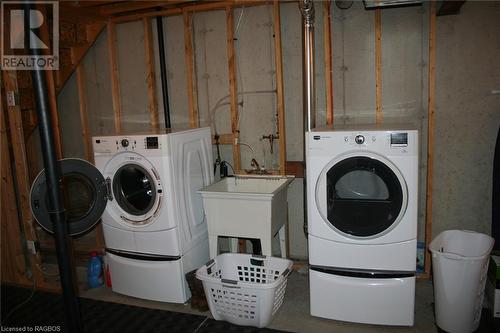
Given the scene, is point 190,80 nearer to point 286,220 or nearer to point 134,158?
point 134,158

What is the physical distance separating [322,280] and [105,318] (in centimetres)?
163

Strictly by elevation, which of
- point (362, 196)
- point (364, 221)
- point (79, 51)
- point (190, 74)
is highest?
point (79, 51)

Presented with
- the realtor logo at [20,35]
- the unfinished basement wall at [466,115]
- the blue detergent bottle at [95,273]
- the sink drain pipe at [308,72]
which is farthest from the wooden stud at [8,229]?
the unfinished basement wall at [466,115]

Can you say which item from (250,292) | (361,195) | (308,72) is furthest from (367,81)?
(250,292)

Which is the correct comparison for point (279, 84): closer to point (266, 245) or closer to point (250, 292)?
point (266, 245)

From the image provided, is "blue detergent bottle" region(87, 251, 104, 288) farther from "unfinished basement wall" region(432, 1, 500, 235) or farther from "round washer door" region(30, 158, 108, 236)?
"unfinished basement wall" region(432, 1, 500, 235)

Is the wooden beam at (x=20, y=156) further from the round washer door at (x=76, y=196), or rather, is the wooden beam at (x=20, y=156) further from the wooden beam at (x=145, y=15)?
the wooden beam at (x=145, y=15)

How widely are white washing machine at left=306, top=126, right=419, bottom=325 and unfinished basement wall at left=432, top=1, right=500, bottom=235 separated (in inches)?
36.8

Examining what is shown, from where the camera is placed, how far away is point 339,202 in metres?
2.48

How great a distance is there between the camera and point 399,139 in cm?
231

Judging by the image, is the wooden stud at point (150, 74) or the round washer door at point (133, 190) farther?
the wooden stud at point (150, 74)

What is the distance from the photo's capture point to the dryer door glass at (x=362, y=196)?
2387 mm

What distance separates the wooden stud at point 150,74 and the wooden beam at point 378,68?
1.99 m

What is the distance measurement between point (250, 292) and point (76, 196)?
145cm
